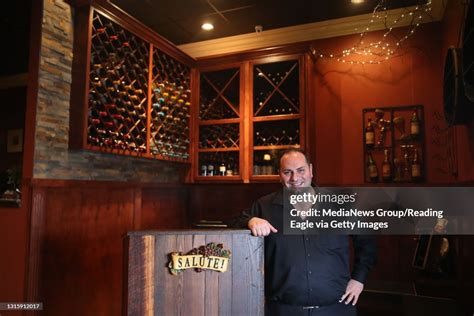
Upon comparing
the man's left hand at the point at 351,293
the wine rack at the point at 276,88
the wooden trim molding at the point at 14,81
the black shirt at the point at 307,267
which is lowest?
the man's left hand at the point at 351,293

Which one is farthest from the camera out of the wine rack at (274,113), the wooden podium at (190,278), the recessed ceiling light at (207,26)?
the recessed ceiling light at (207,26)

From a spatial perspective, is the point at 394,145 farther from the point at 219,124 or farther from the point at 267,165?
the point at 219,124

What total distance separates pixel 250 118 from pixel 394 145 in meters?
1.25

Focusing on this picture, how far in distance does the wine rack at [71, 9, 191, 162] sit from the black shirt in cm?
130

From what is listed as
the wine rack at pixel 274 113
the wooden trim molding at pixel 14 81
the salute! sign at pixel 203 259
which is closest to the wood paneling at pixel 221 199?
the wine rack at pixel 274 113

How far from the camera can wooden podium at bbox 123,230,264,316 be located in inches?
50.4

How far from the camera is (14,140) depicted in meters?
4.01

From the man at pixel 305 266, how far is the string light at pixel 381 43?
1.79m

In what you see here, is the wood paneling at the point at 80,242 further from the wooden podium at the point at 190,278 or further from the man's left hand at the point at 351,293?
the man's left hand at the point at 351,293

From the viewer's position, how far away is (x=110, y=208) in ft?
8.50

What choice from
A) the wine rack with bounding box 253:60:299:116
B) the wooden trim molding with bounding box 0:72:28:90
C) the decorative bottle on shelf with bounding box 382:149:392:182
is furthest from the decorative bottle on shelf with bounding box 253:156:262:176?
the wooden trim molding with bounding box 0:72:28:90

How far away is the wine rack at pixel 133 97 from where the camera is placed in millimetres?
2350

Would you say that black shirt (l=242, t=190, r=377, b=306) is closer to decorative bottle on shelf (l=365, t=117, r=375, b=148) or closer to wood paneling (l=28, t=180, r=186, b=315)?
wood paneling (l=28, t=180, r=186, b=315)

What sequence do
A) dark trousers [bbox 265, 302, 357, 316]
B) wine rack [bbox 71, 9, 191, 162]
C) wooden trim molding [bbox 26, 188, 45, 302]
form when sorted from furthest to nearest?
wine rack [bbox 71, 9, 191, 162], wooden trim molding [bbox 26, 188, 45, 302], dark trousers [bbox 265, 302, 357, 316]
